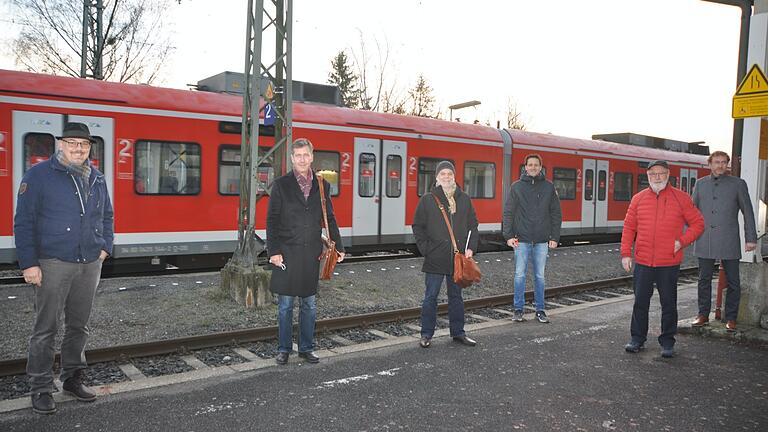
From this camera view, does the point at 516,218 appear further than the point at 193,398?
Yes

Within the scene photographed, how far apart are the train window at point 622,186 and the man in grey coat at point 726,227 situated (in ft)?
41.0

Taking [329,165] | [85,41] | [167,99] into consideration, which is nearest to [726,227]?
[329,165]

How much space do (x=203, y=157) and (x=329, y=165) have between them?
2.51 meters

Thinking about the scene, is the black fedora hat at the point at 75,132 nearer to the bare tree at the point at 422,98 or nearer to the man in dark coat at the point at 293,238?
the man in dark coat at the point at 293,238

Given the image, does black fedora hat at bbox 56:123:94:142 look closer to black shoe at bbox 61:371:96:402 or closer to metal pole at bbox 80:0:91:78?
black shoe at bbox 61:371:96:402

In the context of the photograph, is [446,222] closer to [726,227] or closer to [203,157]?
[726,227]

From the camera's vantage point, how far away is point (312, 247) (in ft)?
16.7

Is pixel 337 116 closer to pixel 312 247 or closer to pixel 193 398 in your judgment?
pixel 312 247

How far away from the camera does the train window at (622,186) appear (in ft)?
60.1

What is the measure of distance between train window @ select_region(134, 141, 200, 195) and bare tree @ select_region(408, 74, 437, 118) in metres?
31.9

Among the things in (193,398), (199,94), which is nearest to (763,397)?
(193,398)

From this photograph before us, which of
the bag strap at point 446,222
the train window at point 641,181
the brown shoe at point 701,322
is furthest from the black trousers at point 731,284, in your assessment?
the train window at point 641,181

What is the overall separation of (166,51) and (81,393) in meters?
23.6

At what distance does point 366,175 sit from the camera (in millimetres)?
12047
